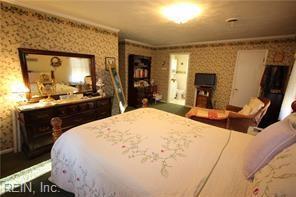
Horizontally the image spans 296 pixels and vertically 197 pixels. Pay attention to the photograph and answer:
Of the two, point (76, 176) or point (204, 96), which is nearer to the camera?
point (76, 176)

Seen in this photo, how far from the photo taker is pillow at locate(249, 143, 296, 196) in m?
0.59

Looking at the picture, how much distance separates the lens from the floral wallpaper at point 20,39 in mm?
2238

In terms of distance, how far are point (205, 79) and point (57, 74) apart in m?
4.35

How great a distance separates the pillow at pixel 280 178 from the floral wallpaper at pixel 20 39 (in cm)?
328

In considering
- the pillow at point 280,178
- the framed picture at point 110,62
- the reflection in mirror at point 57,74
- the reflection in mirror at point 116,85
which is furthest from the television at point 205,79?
the pillow at point 280,178

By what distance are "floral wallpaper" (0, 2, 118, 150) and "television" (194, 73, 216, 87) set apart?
3791 millimetres

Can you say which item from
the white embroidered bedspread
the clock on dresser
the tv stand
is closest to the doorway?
the tv stand

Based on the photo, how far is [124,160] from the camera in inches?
43.3

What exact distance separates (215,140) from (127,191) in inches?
40.8

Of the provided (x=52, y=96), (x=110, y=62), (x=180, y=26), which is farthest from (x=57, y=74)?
(x=180, y=26)

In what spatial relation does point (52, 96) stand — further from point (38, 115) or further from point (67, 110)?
point (38, 115)

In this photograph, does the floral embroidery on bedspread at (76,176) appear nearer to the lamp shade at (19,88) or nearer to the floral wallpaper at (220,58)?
the lamp shade at (19,88)

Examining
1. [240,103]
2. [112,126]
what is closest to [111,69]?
[112,126]

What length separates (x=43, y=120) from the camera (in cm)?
239
